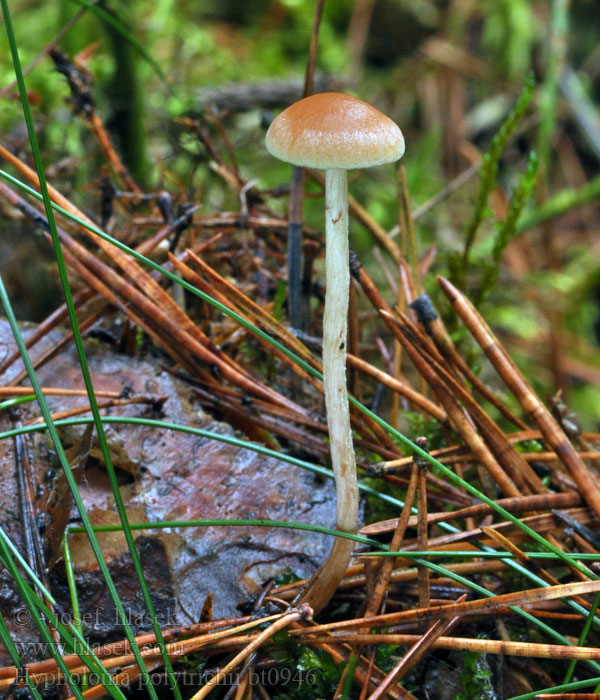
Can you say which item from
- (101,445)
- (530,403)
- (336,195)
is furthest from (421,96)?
(101,445)

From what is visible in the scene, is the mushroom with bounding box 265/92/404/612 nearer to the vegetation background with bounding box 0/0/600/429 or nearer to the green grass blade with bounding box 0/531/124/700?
the green grass blade with bounding box 0/531/124/700

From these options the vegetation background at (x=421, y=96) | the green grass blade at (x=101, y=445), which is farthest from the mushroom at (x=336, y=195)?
the vegetation background at (x=421, y=96)

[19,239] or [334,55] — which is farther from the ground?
[334,55]

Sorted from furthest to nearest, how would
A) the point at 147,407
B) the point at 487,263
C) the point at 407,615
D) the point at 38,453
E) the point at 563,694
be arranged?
the point at 487,263 → the point at 147,407 → the point at 38,453 → the point at 407,615 → the point at 563,694

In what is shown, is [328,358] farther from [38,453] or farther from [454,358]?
[38,453]

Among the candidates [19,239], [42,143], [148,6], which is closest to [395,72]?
[148,6]

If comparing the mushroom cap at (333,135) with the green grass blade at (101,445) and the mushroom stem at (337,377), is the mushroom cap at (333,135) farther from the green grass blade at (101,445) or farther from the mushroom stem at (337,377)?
the green grass blade at (101,445)

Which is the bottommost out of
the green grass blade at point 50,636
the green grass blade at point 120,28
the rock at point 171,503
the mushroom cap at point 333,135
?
the rock at point 171,503

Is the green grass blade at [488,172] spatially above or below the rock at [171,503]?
above

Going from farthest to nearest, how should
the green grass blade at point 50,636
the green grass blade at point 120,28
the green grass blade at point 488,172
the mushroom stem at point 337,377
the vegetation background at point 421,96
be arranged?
the vegetation background at point 421,96
the green grass blade at point 488,172
the green grass blade at point 120,28
the mushroom stem at point 337,377
the green grass blade at point 50,636
